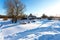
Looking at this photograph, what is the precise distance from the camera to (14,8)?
32.1 meters

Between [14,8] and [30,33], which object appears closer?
[30,33]

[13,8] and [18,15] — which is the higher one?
[13,8]

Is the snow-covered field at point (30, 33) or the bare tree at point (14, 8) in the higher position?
the bare tree at point (14, 8)

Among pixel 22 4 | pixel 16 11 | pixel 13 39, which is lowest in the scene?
pixel 13 39

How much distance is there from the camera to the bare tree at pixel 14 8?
31494 millimetres

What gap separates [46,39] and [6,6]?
26418mm

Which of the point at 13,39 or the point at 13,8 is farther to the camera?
the point at 13,8

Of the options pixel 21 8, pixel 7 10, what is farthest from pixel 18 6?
pixel 7 10

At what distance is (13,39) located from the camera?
7.90 m

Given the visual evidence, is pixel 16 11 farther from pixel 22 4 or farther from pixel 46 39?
pixel 46 39

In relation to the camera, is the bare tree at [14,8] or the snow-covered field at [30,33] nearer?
the snow-covered field at [30,33]

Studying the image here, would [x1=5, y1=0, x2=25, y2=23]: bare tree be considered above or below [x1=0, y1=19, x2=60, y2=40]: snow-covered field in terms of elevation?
above

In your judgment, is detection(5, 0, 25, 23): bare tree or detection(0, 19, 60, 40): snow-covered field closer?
detection(0, 19, 60, 40): snow-covered field

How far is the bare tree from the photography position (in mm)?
31494
